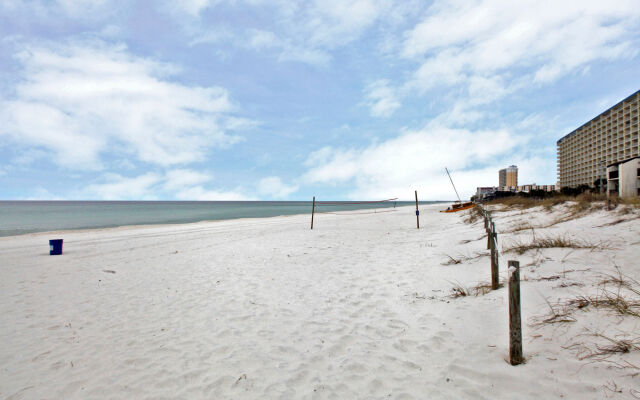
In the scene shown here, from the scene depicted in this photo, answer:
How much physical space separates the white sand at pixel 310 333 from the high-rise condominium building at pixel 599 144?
93.9 metres

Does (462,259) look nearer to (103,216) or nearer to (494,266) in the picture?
Result: (494,266)

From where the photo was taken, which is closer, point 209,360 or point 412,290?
point 209,360

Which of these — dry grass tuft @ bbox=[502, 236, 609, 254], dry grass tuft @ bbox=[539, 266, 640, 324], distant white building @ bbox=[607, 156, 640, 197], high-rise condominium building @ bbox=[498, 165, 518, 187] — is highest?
high-rise condominium building @ bbox=[498, 165, 518, 187]

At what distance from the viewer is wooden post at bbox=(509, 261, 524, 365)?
2.94 m

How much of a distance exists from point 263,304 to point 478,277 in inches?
175

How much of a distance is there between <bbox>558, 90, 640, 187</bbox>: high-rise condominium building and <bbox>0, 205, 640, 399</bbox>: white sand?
308ft

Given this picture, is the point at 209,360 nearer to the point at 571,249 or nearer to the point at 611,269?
the point at 611,269

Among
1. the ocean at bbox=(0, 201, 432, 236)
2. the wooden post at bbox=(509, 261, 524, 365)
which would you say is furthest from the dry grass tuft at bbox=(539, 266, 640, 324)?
the ocean at bbox=(0, 201, 432, 236)

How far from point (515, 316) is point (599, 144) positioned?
131608 mm

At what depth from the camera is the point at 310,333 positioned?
4270 millimetres

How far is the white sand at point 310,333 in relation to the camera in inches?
117

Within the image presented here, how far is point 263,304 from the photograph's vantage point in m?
5.51

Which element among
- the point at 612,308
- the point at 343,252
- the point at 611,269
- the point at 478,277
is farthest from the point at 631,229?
the point at 343,252

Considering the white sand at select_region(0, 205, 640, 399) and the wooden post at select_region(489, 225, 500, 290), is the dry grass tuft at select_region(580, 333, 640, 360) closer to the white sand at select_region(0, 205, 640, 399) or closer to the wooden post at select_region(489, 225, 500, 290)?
the white sand at select_region(0, 205, 640, 399)
